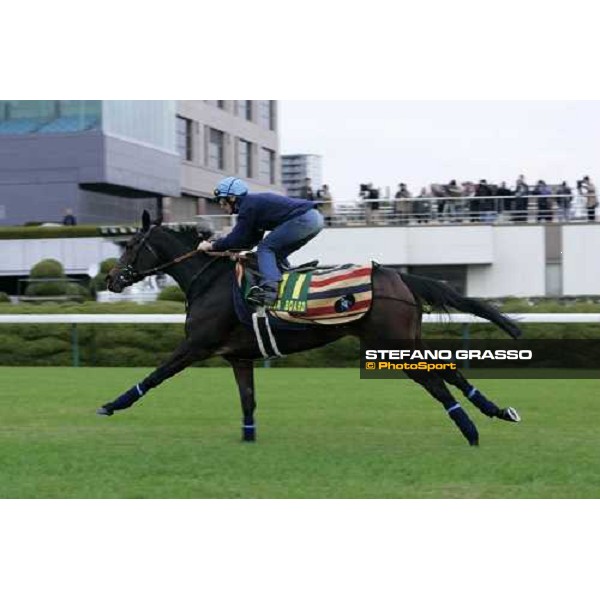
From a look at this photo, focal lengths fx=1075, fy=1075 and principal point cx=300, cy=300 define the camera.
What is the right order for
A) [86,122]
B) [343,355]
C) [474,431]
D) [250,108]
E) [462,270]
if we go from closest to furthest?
1. [474,431]
2. [343,355]
3. [462,270]
4. [86,122]
5. [250,108]

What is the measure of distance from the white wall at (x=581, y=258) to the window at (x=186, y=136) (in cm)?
1746

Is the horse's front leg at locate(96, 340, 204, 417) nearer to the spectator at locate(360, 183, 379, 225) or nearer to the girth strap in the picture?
the girth strap

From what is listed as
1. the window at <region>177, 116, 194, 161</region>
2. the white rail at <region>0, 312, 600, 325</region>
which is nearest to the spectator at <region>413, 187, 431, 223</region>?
the white rail at <region>0, 312, 600, 325</region>

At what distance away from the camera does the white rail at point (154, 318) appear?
39.4 feet

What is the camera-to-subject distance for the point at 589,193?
17.6 m

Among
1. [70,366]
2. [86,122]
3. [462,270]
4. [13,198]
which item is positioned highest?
[86,122]

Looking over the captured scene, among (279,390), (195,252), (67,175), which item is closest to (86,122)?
(67,175)

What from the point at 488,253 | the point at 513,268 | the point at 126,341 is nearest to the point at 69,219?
the point at 488,253

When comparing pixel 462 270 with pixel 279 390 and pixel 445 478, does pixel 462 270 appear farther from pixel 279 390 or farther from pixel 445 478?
pixel 445 478

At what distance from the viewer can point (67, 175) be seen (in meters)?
28.4

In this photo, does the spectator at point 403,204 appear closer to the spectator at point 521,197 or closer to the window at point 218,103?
the spectator at point 521,197

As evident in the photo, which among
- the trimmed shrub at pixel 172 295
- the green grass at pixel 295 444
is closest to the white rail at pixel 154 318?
the green grass at pixel 295 444

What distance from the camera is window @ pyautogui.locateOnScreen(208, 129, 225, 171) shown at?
35031 mm

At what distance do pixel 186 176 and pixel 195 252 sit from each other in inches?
980
